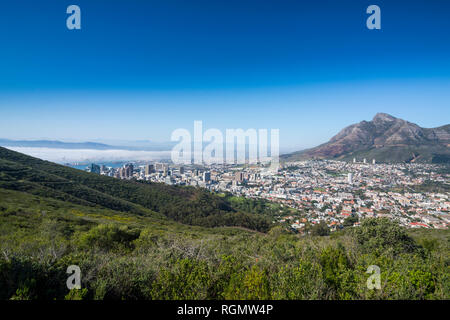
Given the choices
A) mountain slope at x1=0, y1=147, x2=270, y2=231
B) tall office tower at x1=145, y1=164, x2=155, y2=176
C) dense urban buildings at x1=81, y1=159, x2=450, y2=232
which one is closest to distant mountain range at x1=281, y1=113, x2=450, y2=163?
dense urban buildings at x1=81, y1=159, x2=450, y2=232

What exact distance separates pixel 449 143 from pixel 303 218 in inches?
4536

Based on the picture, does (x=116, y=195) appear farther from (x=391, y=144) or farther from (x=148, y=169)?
(x=391, y=144)

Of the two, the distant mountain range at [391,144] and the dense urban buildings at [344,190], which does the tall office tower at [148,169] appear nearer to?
the dense urban buildings at [344,190]

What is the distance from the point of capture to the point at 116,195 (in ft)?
120

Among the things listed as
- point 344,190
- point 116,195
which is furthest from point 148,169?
point 344,190

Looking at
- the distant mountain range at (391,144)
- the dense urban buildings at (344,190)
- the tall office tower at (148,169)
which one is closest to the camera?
the dense urban buildings at (344,190)

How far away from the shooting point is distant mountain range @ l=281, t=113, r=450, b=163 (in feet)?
277

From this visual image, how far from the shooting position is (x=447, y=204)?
36.0 meters

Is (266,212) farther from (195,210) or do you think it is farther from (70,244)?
(70,244)

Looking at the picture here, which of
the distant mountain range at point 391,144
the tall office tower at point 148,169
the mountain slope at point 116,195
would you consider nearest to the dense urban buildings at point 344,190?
the tall office tower at point 148,169

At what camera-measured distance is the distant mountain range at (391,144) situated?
84.5 metres

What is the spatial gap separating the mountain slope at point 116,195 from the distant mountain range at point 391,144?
8149cm

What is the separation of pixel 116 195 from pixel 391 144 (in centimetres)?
12975

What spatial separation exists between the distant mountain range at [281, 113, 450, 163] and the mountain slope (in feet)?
267
